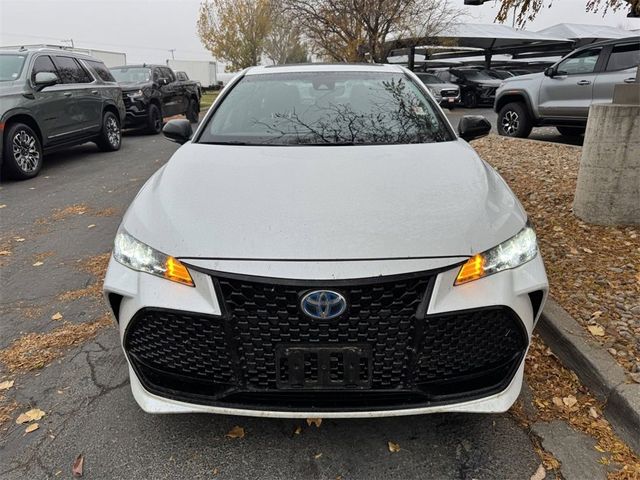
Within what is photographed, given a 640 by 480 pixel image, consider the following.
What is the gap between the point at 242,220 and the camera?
194 centimetres

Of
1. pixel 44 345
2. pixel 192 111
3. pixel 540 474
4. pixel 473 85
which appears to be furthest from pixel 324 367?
pixel 473 85

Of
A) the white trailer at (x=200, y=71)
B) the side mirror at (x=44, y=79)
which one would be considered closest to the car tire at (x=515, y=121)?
the side mirror at (x=44, y=79)

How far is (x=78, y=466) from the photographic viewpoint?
2035 millimetres

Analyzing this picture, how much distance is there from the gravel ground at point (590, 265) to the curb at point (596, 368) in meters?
0.07

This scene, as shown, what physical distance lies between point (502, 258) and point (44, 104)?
26.2ft

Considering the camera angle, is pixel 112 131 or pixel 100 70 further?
pixel 112 131

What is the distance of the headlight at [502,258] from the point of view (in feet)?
5.90

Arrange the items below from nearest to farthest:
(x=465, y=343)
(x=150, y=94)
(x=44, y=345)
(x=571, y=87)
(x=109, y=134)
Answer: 1. (x=465, y=343)
2. (x=44, y=345)
3. (x=571, y=87)
4. (x=109, y=134)
5. (x=150, y=94)

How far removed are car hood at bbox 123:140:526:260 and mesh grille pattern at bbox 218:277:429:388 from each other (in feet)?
0.40

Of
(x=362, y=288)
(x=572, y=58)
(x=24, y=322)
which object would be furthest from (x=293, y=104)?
(x=572, y=58)

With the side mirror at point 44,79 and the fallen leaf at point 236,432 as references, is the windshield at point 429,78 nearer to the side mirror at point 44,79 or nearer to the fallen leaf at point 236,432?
the side mirror at point 44,79

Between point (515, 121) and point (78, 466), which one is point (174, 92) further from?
point (78, 466)

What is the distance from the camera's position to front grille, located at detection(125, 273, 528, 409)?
1.74 meters

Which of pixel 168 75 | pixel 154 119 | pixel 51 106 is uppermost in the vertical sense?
pixel 51 106
